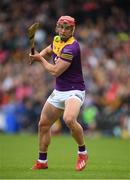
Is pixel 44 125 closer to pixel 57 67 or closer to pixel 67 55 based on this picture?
pixel 57 67

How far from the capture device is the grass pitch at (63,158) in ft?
40.0

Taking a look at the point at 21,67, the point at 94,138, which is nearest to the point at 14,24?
the point at 21,67

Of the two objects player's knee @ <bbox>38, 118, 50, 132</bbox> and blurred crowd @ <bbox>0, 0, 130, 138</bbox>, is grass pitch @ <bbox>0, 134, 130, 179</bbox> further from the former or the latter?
blurred crowd @ <bbox>0, 0, 130, 138</bbox>

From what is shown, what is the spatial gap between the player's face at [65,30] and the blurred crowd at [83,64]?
36.5 feet

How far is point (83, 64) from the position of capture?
26391mm

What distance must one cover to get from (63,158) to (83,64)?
34.0 feet

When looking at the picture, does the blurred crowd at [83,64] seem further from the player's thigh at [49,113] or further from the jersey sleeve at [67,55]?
the jersey sleeve at [67,55]

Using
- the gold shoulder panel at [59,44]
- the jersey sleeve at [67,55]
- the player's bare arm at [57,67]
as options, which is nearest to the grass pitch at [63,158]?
the player's bare arm at [57,67]

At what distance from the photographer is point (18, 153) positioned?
58.1 ft

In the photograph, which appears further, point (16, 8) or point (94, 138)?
point (16, 8)

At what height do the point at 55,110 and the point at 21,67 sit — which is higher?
the point at 55,110

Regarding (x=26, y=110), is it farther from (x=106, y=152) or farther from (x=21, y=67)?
(x=106, y=152)

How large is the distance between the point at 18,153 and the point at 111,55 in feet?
32.1

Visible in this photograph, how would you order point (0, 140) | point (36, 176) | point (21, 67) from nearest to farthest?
1. point (36, 176)
2. point (0, 140)
3. point (21, 67)
